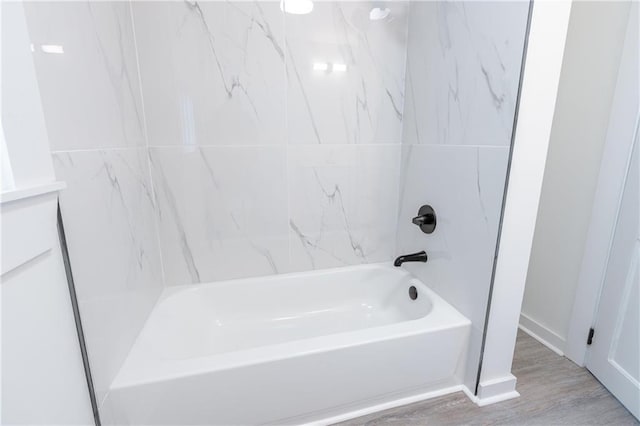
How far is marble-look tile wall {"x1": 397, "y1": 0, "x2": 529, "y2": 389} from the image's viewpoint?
1.19 meters

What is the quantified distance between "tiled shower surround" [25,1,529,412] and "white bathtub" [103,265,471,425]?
0.31 ft

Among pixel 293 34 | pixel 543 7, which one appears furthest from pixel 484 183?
pixel 293 34

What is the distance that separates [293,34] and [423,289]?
154cm

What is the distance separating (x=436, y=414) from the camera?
134 cm

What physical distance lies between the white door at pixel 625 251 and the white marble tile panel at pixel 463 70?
69 centimetres

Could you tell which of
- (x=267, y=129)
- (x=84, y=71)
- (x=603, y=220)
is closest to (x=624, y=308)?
(x=603, y=220)

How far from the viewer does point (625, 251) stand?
1397 mm

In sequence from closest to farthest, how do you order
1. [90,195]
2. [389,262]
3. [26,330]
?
[26,330]
[90,195]
[389,262]

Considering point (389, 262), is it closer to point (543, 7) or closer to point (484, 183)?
point (484, 183)

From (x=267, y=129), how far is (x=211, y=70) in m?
0.39

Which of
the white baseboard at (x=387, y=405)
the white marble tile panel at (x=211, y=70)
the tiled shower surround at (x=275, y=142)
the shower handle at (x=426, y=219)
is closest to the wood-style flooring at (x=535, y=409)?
the white baseboard at (x=387, y=405)

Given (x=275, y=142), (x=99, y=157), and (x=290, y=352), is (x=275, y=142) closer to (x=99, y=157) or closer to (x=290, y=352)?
(x=99, y=157)

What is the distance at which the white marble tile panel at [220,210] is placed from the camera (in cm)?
161

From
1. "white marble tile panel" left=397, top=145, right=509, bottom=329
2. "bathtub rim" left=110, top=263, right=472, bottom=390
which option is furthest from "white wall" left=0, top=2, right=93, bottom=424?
"white marble tile panel" left=397, top=145, right=509, bottom=329
